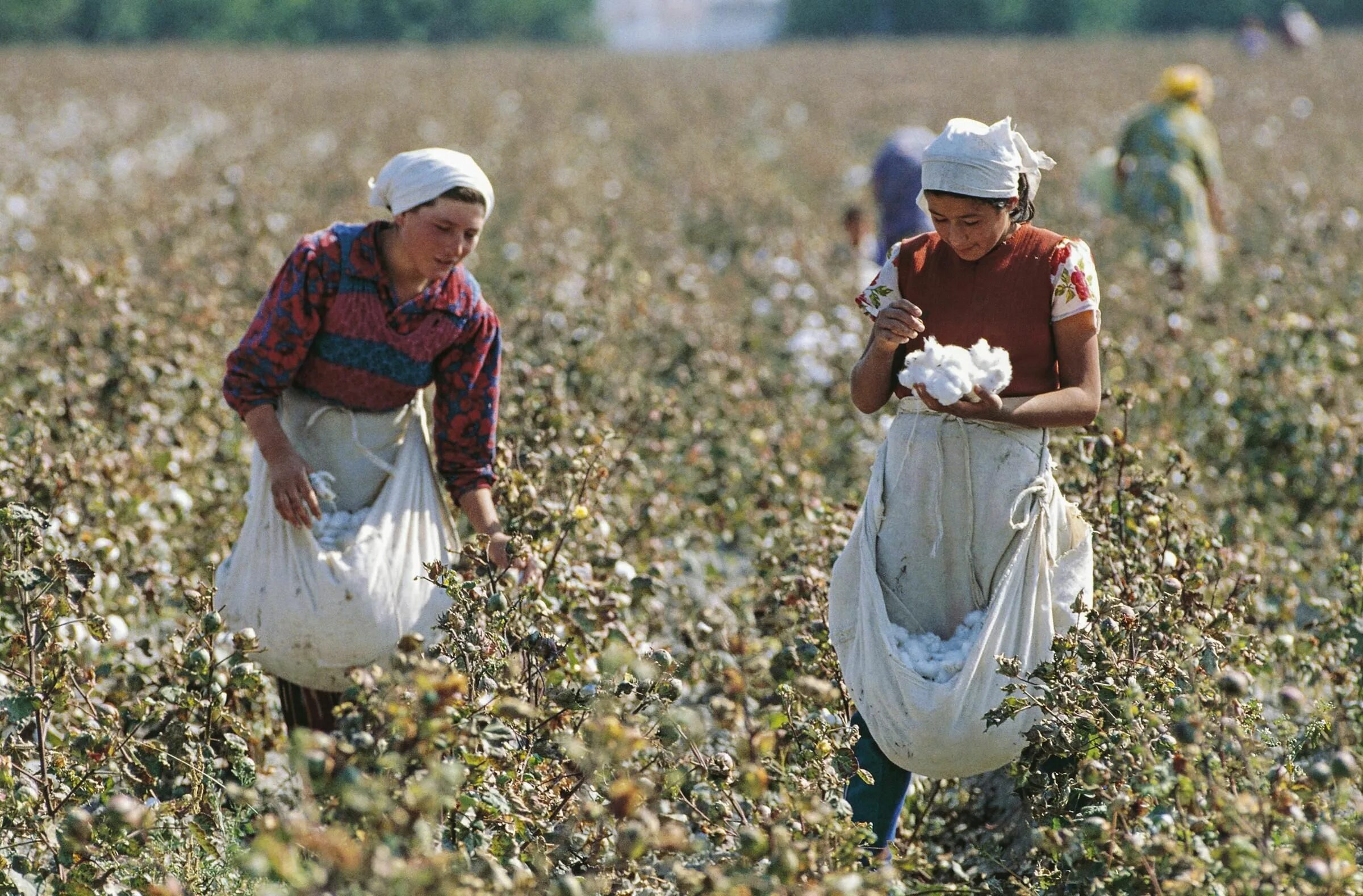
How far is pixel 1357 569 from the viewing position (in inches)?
131

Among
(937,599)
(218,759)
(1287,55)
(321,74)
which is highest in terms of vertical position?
(1287,55)

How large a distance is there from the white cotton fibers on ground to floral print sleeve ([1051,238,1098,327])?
1.66 ft

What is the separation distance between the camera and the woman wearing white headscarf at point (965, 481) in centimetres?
270

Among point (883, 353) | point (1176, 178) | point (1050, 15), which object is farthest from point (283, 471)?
point (1050, 15)

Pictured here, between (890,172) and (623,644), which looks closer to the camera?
(623,644)

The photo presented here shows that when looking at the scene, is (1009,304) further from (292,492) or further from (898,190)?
(898,190)

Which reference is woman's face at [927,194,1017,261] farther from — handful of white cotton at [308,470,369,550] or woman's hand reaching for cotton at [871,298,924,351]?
handful of white cotton at [308,470,369,550]

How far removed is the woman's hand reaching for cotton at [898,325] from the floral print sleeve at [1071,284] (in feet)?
0.71

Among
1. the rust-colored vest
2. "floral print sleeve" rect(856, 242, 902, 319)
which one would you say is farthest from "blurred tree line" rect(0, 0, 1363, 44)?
the rust-colored vest

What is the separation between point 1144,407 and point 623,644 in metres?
2.55

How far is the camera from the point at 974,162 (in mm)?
2668

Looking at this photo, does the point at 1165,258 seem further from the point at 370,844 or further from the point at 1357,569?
the point at 370,844

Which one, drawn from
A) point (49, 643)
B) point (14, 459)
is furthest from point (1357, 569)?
point (14, 459)

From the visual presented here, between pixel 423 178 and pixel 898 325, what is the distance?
0.89 m
